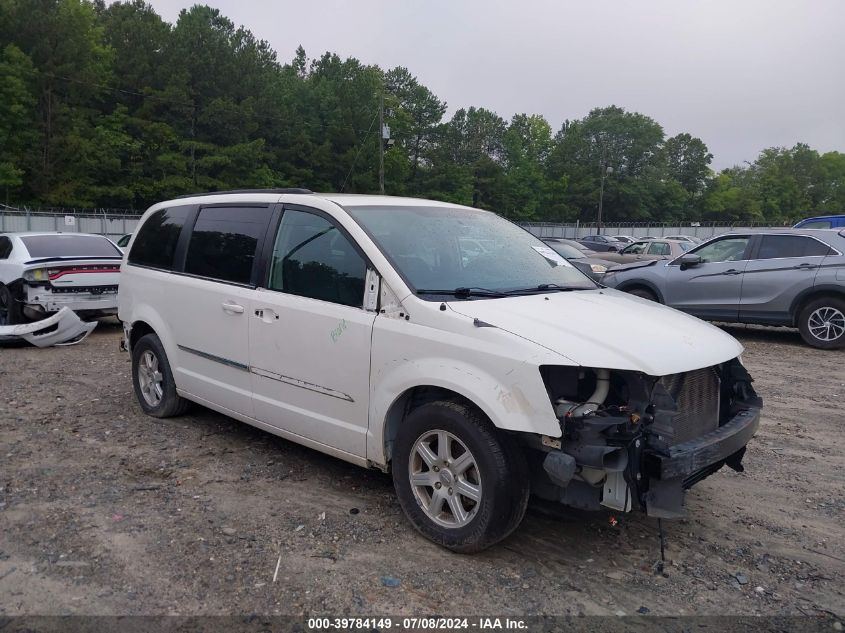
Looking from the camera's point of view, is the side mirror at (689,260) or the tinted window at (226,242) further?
the side mirror at (689,260)

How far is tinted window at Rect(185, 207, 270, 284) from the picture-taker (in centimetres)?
482

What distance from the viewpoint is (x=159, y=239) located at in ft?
19.3

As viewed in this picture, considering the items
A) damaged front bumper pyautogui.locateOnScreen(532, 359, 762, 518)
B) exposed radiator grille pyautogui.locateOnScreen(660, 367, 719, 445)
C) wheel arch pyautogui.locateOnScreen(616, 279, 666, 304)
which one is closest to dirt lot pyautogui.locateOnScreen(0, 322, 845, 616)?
damaged front bumper pyautogui.locateOnScreen(532, 359, 762, 518)

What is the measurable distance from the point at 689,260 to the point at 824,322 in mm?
2063

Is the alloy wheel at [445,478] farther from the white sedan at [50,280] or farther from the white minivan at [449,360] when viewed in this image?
the white sedan at [50,280]

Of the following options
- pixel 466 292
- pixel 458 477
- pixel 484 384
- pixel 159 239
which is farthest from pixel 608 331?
pixel 159 239

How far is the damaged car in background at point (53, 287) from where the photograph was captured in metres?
9.52

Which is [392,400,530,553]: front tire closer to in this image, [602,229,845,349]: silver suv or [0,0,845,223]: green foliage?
[602,229,845,349]: silver suv

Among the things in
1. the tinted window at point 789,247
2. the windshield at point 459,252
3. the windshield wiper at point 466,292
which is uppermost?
the tinted window at point 789,247

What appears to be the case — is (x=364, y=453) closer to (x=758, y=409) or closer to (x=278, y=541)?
(x=278, y=541)

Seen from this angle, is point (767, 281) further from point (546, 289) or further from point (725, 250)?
point (546, 289)

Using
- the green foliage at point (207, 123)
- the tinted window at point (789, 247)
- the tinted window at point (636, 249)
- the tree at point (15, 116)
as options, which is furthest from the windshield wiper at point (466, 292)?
the tree at point (15, 116)

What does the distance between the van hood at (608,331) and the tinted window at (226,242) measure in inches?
70.9

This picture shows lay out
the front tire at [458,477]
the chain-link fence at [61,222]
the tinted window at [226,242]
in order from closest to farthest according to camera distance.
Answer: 1. the front tire at [458,477]
2. the tinted window at [226,242]
3. the chain-link fence at [61,222]
